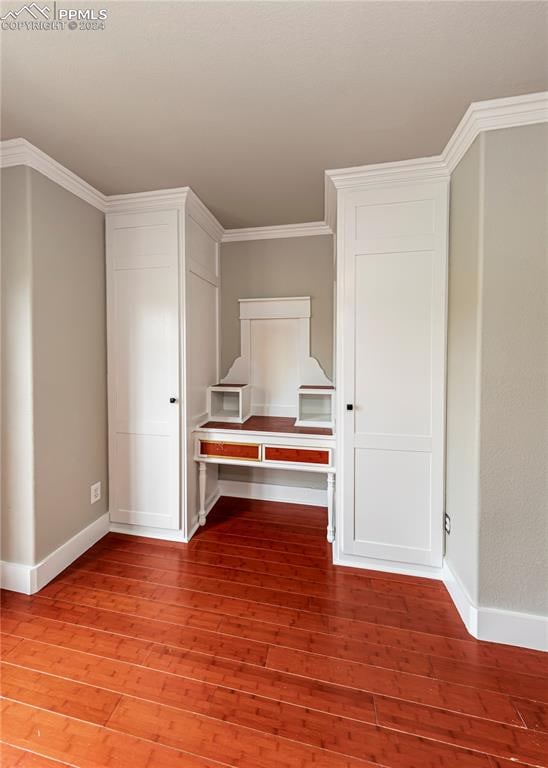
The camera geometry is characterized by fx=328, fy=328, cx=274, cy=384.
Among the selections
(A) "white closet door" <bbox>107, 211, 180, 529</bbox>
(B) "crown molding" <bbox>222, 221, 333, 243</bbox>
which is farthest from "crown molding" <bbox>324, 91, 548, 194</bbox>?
(A) "white closet door" <bbox>107, 211, 180, 529</bbox>

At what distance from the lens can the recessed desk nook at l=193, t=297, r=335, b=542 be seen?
2457 millimetres

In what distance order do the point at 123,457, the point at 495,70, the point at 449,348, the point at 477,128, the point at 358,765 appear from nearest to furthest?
the point at 358,765, the point at 495,70, the point at 477,128, the point at 449,348, the point at 123,457

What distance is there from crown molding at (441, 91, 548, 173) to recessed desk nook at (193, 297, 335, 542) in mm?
1590

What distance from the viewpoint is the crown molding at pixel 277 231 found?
285 centimetres

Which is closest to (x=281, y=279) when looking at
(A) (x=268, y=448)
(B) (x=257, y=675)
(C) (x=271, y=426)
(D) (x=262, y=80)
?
(C) (x=271, y=426)

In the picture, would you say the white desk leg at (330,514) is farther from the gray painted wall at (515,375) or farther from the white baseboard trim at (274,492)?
the gray painted wall at (515,375)

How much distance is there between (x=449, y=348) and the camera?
197 cm

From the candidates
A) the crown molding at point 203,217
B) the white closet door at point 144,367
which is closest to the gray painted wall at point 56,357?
the white closet door at point 144,367

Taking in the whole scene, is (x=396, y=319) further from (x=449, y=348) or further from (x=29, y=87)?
(x=29, y=87)

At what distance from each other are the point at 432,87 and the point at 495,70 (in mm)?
234

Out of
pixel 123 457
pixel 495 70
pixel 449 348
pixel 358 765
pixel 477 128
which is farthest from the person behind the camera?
pixel 123 457

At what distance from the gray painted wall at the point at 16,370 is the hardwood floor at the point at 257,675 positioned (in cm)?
41

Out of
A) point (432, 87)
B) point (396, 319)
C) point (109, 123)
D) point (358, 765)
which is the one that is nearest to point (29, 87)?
point (109, 123)

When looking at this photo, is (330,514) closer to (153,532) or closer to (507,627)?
(507,627)
